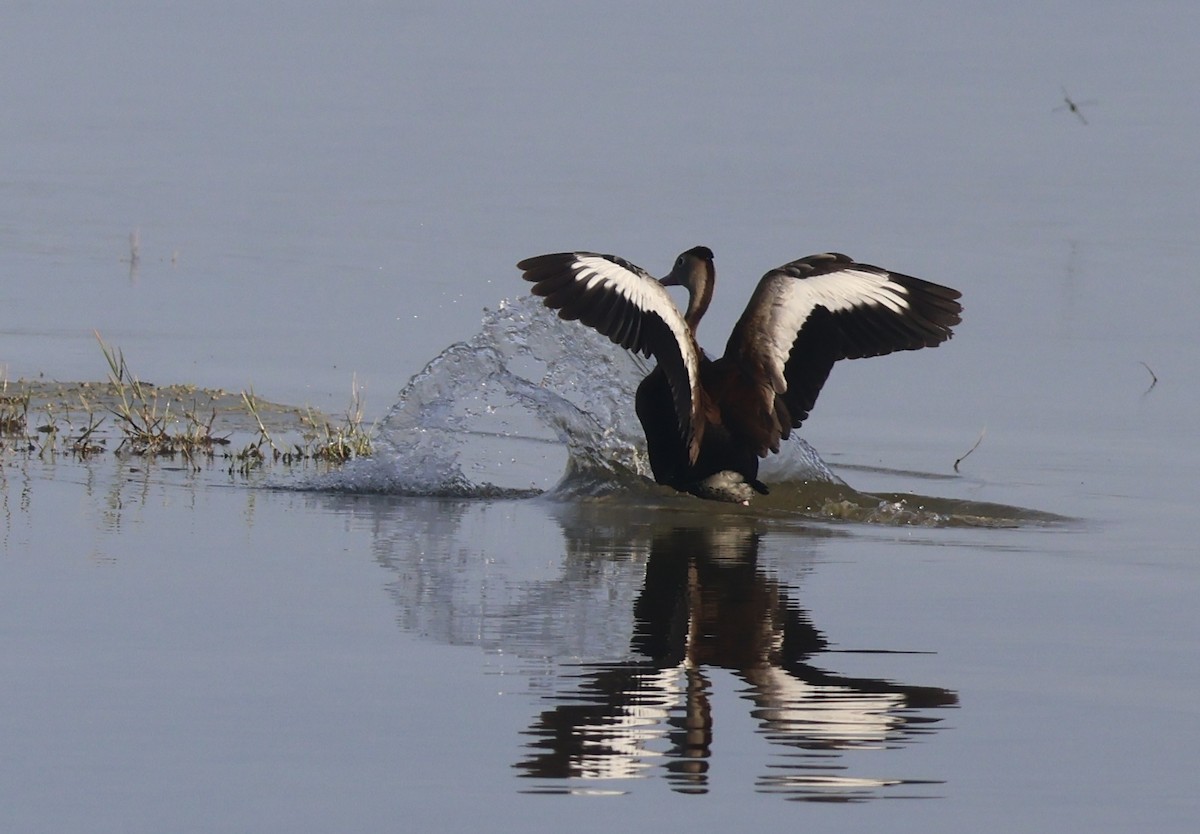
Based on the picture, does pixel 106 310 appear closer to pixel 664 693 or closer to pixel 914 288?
pixel 914 288

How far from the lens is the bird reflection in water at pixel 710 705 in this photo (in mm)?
5449

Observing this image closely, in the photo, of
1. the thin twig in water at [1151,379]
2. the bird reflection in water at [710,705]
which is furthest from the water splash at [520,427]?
the thin twig in water at [1151,379]

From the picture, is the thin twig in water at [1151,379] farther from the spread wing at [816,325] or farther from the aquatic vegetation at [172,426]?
the aquatic vegetation at [172,426]

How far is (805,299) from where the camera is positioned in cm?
921

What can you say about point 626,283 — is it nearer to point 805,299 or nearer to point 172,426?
point 805,299

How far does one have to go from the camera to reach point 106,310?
14008 millimetres

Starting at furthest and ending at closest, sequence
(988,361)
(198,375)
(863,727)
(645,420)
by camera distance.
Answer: (988,361) < (198,375) < (645,420) < (863,727)

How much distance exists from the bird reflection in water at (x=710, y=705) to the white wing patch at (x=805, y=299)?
1.76 m

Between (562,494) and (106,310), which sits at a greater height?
(106,310)

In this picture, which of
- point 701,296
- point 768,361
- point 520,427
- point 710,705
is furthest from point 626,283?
point 710,705

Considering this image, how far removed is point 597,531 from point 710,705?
9.83ft

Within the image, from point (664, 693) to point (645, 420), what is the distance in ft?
10.9

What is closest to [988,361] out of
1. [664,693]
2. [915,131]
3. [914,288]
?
[914,288]

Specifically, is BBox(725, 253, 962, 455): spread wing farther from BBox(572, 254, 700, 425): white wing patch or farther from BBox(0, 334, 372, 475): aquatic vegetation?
BBox(0, 334, 372, 475): aquatic vegetation
